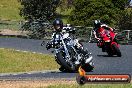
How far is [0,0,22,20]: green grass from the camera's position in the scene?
62466 mm

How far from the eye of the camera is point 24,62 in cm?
2025

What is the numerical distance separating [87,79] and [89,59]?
216 inches

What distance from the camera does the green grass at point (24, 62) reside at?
1871 cm

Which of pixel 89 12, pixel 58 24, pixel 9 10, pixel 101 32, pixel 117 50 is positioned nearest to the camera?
pixel 58 24

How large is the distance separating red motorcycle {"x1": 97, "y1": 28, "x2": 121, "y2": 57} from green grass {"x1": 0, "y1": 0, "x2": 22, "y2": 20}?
3715cm

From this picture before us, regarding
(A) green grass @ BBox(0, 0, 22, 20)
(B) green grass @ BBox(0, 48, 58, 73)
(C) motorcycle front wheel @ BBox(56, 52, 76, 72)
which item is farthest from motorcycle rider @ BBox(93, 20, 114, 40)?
(A) green grass @ BBox(0, 0, 22, 20)

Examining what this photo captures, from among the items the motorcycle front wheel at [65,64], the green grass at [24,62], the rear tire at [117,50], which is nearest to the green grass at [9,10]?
the rear tire at [117,50]

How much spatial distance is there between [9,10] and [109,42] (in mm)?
46470

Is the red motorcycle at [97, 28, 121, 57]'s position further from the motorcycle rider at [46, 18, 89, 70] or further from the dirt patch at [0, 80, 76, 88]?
the dirt patch at [0, 80, 76, 88]

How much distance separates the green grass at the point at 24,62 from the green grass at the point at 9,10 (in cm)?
3833

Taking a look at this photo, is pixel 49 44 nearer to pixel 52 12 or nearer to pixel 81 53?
pixel 81 53

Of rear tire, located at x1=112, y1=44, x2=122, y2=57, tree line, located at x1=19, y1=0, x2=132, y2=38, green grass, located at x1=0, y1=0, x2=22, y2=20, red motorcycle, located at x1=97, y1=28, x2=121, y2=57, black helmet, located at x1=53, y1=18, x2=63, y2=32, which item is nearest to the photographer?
black helmet, located at x1=53, y1=18, x2=63, y2=32

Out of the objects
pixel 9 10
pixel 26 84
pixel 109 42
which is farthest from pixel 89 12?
pixel 9 10

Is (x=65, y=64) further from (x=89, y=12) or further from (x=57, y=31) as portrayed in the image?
(x=89, y=12)
